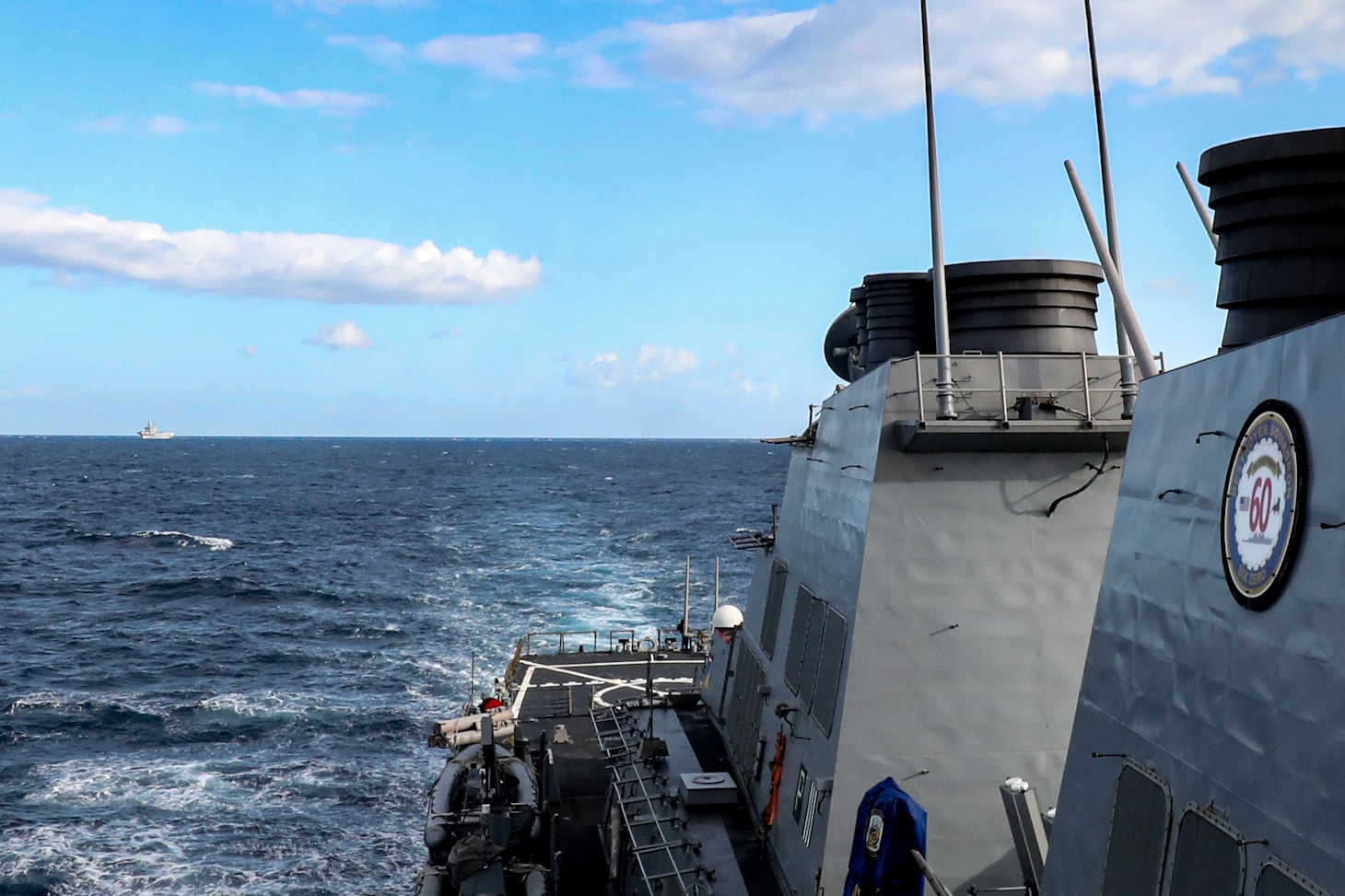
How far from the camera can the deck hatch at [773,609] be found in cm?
1883

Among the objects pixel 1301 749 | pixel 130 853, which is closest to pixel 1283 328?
pixel 1301 749

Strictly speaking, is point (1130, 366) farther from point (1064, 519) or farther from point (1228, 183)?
point (1228, 183)

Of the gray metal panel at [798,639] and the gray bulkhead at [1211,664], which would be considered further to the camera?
the gray metal panel at [798,639]

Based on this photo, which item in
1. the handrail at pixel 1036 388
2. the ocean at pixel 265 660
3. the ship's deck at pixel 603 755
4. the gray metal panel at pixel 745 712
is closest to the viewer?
the handrail at pixel 1036 388

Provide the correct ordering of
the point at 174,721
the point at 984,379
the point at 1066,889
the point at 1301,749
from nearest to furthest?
the point at 1301,749 → the point at 1066,889 → the point at 984,379 → the point at 174,721

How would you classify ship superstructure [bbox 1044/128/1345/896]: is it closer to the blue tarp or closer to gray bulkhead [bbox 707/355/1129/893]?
the blue tarp

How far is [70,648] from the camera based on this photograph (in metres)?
55.6

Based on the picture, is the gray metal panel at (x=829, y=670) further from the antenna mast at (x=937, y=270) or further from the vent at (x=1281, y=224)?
the vent at (x=1281, y=224)

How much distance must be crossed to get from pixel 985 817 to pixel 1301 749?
7792mm

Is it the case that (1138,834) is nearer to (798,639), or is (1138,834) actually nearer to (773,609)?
(798,639)

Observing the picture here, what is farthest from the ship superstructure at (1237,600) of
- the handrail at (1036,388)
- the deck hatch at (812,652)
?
the deck hatch at (812,652)

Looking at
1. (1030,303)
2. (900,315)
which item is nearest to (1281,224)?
(1030,303)

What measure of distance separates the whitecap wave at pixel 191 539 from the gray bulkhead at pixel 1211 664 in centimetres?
9555

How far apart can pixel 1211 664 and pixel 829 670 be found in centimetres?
746
